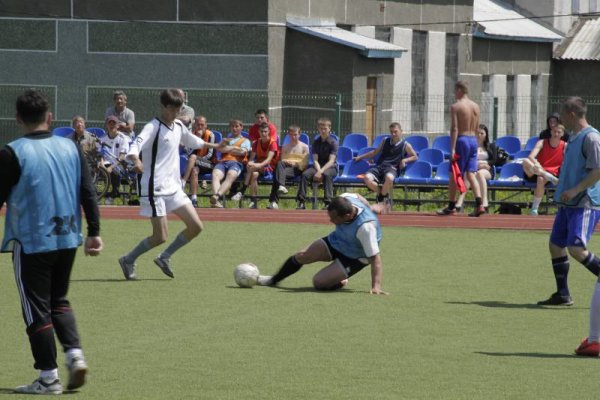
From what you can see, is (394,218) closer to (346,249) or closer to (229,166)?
(229,166)

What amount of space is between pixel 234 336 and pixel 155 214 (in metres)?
3.09

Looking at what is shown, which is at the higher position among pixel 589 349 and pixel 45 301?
pixel 45 301

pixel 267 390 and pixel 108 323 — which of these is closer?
pixel 267 390

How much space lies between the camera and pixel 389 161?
20.8m

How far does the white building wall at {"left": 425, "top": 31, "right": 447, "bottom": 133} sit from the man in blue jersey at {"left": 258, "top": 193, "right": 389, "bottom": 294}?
79.3ft

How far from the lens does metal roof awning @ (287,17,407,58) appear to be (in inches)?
1217

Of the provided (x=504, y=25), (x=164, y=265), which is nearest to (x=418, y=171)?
(x=164, y=265)

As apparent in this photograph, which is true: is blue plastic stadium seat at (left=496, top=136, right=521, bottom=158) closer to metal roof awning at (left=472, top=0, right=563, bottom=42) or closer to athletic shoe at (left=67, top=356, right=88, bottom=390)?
metal roof awning at (left=472, top=0, right=563, bottom=42)

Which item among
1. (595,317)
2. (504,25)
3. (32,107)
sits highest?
(504,25)

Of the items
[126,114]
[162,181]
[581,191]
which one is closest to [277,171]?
[126,114]

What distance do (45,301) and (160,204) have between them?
5.10 m

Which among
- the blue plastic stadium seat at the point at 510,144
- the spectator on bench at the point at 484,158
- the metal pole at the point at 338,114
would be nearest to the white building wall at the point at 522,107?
the metal pole at the point at 338,114

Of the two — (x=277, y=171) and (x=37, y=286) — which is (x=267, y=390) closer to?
(x=37, y=286)

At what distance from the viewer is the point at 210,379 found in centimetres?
798
